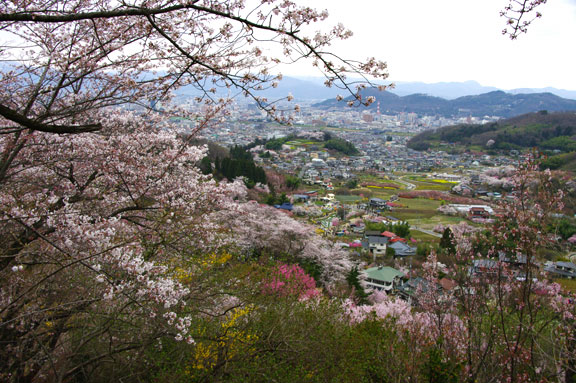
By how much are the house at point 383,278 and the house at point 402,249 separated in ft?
8.59

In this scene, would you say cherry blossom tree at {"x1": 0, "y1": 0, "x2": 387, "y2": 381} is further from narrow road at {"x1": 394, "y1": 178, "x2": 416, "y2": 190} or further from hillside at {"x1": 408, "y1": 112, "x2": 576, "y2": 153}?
hillside at {"x1": 408, "y1": 112, "x2": 576, "y2": 153}

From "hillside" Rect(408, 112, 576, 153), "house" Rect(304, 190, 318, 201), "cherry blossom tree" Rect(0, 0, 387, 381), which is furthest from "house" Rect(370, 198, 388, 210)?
"hillside" Rect(408, 112, 576, 153)

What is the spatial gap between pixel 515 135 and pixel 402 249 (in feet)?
152

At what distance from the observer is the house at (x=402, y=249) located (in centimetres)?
1762

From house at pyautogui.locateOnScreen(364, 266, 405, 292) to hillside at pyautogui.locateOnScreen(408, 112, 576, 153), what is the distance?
37.7 m

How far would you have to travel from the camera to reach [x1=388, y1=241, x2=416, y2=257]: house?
1762 centimetres

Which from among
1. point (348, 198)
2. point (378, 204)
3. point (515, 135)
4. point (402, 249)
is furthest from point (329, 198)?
point (515, 135)

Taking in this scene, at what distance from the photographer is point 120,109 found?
5512mm

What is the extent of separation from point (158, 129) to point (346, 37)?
12.1 ft

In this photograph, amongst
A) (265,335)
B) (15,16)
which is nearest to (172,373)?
(265,335)

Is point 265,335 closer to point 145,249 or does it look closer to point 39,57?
point 145,249

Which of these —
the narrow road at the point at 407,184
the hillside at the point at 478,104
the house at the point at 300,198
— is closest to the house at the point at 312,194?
the house at the point at 300,198

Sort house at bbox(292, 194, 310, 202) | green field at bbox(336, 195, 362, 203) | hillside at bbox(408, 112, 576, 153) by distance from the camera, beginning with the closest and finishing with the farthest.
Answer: house at bbox(292, 194, 310, 202)
green field at bbox(336, 195, 362, 203)
hillside at bbox(408, 112, 576, 153)

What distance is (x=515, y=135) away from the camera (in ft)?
172
